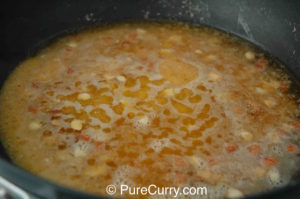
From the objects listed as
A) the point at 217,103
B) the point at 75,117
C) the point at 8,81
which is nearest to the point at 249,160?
the point at 217,103

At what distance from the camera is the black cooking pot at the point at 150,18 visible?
2.35 m

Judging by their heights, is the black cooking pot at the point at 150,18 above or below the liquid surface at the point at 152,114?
above

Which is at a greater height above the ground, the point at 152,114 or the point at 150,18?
the point at 150,18

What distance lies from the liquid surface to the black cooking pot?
85 mm

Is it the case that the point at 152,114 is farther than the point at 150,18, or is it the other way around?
the point at 150,18

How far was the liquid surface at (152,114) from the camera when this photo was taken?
179cm

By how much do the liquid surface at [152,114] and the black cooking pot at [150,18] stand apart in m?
0.08

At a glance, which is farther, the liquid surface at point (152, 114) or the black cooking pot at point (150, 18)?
the black cooking pot at point (150, 18)

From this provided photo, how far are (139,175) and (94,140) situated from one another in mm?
285

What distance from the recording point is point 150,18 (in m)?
2.70

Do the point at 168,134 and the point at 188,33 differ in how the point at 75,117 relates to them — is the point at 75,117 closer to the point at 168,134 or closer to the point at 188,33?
the point at 168,134

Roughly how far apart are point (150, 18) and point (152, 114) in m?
0.90

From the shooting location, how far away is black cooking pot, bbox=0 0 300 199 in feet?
7.70

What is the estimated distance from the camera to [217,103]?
6.97 feet
